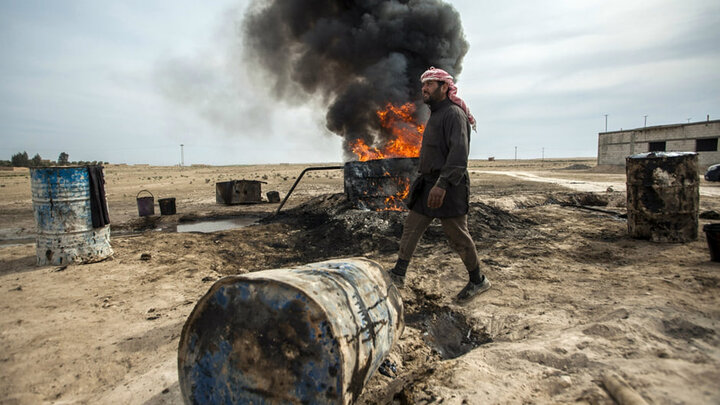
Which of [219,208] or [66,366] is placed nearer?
[66,366]

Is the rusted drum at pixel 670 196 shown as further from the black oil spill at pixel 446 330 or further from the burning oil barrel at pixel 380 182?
the black oil spill at pixel 446 330

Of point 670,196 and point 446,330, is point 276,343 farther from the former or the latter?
point 670,196

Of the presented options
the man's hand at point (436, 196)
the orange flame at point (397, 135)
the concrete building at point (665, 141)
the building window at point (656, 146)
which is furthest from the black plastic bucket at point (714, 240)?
the building window at point (656, 146)

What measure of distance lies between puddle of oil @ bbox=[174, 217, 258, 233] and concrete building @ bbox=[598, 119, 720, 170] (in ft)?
90.7

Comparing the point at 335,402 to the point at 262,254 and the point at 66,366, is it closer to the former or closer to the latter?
the point at 66,366

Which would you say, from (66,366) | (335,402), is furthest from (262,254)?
(335,402)

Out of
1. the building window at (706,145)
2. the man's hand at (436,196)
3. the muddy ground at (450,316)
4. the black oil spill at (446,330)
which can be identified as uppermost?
the building window at (706,145)

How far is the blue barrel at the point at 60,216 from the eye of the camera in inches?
205

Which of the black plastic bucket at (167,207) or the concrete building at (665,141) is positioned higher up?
the concrete building at (665,141)

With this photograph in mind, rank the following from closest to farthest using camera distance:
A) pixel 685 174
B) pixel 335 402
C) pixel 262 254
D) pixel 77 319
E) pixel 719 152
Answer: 1. pixel 335 402
2. pixel 77 319
3. pixel 685 174
4. pixel 262 254
5. pixel 719 152

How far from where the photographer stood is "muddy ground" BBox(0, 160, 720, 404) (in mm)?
2268

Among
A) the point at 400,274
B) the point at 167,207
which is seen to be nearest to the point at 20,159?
the point at 167,207

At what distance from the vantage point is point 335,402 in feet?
5.70

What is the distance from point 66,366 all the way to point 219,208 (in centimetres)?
968
